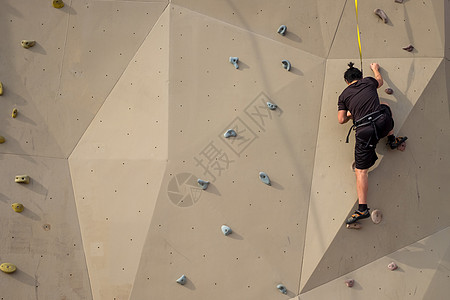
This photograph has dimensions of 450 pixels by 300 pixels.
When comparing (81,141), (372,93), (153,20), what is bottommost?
(81,141)

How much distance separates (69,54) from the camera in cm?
621

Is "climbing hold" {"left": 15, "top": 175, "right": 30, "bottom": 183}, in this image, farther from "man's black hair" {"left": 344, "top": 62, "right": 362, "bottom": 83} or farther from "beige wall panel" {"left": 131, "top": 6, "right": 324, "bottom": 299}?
"man's black hair" {"left": 344, "top": 62, "right": 362, "bottom": 83}

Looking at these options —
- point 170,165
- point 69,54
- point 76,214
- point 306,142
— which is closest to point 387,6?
point 306,142

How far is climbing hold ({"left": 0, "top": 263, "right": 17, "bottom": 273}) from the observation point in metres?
5.88

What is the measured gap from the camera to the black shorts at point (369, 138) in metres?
5.70

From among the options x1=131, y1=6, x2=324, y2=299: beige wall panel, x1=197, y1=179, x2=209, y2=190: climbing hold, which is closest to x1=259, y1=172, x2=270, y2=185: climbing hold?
x1=131, y1=6, x2=324, y2=299: beige wall panel

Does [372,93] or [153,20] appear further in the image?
[153,20]

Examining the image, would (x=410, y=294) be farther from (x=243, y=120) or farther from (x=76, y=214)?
(x=76, y=214)

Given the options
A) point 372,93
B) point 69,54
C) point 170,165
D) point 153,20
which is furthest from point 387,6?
point 69,54

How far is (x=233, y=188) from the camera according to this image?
6027 mm

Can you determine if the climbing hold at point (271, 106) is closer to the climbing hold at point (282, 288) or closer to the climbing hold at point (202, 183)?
the climbing hold at point (202, 183)

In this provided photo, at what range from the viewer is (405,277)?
19.8ft

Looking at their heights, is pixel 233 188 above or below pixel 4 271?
above

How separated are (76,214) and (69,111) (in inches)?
51.0
